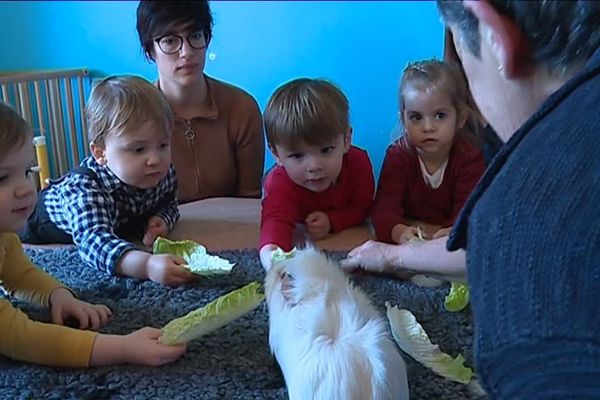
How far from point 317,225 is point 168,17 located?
642 mm

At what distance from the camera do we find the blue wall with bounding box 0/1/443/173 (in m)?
2.47

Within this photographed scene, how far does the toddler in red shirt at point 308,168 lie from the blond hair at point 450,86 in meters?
0.16

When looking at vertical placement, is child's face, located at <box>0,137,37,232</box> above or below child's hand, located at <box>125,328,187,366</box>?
above

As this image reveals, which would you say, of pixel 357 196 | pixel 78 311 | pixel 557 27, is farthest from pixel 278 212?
pixel 557 27

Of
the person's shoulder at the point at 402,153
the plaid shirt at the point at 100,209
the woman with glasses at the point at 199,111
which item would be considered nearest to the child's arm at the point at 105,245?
the plaid shirt at the point at 100,209

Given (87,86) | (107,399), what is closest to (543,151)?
(107,399)

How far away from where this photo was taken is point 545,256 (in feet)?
1.39

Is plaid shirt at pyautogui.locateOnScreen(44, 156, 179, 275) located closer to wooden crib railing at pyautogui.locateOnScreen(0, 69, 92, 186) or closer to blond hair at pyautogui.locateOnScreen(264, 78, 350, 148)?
blond hair at pyautogui.locateOnScreen(264, 78, 350, 148)

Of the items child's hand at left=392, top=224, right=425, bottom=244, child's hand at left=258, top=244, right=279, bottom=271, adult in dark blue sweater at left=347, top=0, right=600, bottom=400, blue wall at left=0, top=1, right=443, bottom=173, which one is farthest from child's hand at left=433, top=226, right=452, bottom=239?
blue wall at left=0, top=1, right=443, bottom=173

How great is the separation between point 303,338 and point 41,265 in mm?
646

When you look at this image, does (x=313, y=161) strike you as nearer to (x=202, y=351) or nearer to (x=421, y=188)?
(x=421, y=188)

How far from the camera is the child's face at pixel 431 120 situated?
1366mm

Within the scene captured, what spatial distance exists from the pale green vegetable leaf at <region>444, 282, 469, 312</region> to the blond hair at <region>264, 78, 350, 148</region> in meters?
0.41

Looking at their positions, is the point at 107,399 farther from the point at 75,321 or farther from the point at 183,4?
the point at 183,4
